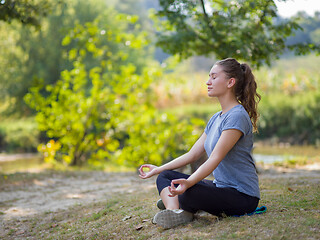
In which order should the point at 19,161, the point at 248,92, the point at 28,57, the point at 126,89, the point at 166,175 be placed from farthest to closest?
the point at 28,57, the point at 19,161, the point at 126,89, the point at 166,175, the point at 248,92

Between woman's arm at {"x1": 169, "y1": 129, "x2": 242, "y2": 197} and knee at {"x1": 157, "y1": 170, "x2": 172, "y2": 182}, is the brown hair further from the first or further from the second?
knee at {"x1": 157, "y1": 170, "x2": 172, "y2": 182}

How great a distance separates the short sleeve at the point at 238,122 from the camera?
7.76 ft

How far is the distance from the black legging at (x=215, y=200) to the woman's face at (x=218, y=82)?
0.63 meters

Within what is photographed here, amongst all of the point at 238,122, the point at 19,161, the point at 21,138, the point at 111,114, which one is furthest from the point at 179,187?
the point at 21,138

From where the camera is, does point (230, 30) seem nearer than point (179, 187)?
No

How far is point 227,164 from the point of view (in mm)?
2479

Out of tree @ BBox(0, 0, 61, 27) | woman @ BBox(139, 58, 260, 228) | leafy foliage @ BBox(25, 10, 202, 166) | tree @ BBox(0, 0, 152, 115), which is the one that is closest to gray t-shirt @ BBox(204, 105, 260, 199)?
woman @ BBox(139, 58, 260, 228)

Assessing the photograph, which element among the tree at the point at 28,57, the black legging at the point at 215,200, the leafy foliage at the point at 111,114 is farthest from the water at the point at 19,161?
the black legging at the point at 215,200

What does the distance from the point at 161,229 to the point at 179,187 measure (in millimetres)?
484

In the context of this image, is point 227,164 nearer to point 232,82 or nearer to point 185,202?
point 185,202

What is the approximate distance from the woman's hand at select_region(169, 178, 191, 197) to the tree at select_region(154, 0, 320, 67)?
3.25 m

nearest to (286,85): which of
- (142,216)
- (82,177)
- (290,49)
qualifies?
(290,49)

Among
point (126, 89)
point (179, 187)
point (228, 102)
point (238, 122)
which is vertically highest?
point (126, 89)

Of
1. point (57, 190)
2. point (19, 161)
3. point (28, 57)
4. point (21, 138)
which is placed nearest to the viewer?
point (57, 190)
